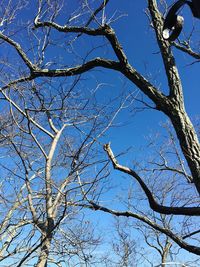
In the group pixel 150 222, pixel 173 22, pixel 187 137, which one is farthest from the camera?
pixel 150 222

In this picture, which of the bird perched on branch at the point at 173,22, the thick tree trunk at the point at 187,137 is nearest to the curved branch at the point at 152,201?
the thick tree trunk at the point at 187,137

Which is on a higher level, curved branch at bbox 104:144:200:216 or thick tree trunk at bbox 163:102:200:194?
thick tree trunk at bbox 163:102:200:194

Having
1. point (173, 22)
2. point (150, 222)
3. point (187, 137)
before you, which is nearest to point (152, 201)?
point (150, 222)

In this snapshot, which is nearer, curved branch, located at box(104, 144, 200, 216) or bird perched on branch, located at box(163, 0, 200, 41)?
bird perched on branch, located at box(163, 0, 200, 41)

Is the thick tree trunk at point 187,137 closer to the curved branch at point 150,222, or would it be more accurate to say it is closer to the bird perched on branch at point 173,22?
the curved branch at point 150,222

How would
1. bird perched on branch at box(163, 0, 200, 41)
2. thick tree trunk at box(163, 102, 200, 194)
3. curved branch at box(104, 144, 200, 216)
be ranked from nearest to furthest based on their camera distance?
bird perched on branch at box(163, 0, 200, 41)
curved branch at box(104, 144, 200, 216)
thick tree trunk at box(163, 102, 200, 194)

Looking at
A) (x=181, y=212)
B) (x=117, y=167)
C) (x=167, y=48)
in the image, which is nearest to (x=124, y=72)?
(x=167, y=48)

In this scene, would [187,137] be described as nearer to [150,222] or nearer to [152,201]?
[152,201]

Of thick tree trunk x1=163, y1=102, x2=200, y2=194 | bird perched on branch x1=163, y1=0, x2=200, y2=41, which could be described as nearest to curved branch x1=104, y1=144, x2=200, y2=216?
thick tree trunk x1=163, y1=102, x2=200, y2=194

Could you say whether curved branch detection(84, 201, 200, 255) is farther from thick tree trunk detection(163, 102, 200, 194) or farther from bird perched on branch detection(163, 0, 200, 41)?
bird perched on branch detection(163, 0, 200, 41)

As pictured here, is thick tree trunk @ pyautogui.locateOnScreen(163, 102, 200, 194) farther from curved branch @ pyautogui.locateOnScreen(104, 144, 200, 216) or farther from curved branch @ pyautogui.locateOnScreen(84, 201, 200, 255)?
curved branch @ pyautogui.locateOnScreen(84, 201, 200, 255)

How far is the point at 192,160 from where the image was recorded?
316cm

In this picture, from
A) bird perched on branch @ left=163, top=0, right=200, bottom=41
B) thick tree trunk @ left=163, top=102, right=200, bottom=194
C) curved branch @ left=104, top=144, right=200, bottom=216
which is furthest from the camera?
thick tree trunk @ left=163, top=102, right=200, bottom=194

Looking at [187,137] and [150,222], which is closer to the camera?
[187,137]
